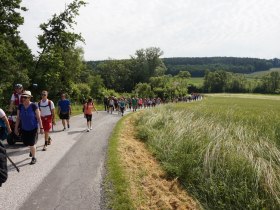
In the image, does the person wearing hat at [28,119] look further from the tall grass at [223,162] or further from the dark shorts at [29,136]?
the tall grass at [223,162]

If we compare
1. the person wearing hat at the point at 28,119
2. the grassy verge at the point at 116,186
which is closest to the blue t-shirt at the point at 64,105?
the grassy verge at the point at 116,186

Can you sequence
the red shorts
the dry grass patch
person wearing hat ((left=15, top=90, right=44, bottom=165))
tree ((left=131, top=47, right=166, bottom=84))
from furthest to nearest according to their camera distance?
tree ((left=131, top=47, right=166, bottom=84)), the red shorts, person wearing hat ((left=15, top=90, right=44, bottom=165)), the dry grass patch

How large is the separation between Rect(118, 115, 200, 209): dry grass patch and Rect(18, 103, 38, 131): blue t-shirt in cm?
284

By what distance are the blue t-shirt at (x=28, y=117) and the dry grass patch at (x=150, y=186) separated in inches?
112

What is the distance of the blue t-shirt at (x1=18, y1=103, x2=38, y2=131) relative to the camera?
8.68 metres

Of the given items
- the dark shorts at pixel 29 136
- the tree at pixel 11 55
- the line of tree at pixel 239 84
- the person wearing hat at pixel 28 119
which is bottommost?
the line of tree at pixel 239 84

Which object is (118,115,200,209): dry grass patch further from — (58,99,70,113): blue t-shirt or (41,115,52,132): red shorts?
(58,99,70,113): blue t-shirt

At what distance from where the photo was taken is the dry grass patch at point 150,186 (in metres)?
7.14

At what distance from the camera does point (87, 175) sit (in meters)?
8.24

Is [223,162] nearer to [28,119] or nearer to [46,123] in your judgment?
[28,119]

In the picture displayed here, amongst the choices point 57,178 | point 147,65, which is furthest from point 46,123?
point 147,65

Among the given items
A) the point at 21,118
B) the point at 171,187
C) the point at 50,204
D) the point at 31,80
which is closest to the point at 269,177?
the point at 171,187

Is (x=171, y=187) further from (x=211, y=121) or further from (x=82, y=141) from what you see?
(x=211, y=121)

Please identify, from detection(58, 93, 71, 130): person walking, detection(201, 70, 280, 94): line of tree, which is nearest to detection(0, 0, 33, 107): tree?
detection(58, 93, 71, 130): person walking
